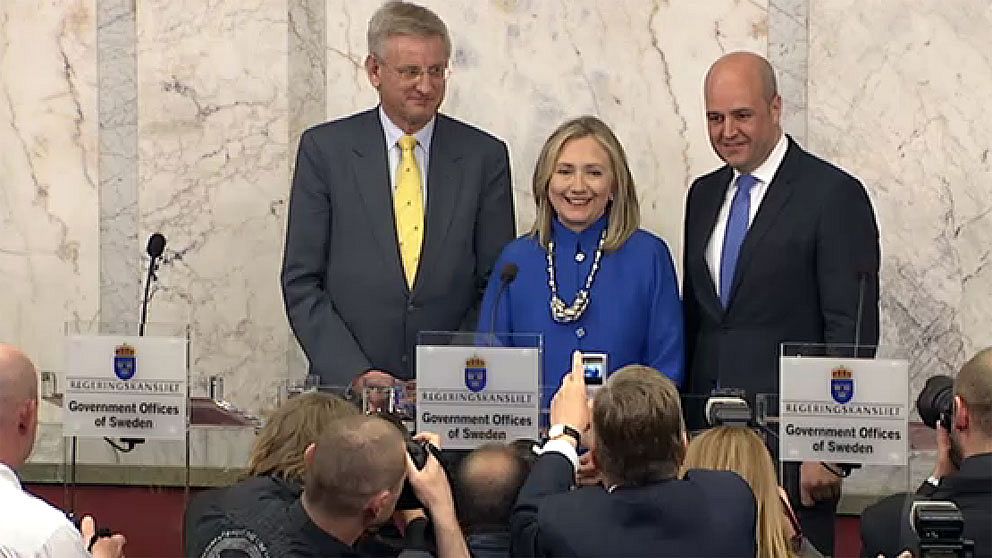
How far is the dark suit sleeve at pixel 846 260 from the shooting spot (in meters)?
6.27

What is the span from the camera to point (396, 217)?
682 cm

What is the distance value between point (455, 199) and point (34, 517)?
275 centimetres

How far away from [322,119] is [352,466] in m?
3.45

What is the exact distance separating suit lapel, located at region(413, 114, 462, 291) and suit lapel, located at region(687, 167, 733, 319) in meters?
0.74

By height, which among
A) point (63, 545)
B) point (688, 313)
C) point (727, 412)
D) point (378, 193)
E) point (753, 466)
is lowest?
point (63, 545)

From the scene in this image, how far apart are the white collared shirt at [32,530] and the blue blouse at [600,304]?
89.5 inches

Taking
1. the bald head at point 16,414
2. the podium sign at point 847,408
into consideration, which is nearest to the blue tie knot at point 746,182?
the podium sign at point 847,408

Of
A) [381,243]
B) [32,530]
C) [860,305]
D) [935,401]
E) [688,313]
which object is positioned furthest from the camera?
[381,243]

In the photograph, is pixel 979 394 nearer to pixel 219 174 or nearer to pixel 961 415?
pixel 961 415

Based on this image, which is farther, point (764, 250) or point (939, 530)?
point (764, 250)

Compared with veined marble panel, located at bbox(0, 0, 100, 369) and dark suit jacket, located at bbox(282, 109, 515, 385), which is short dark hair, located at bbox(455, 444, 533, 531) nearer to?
dark suit jacket, located at bbox(282, 109, 515, 385)

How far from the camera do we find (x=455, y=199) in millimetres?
6789

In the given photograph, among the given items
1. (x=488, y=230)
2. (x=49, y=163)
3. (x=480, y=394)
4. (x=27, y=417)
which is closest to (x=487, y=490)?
(x=480, y=394)

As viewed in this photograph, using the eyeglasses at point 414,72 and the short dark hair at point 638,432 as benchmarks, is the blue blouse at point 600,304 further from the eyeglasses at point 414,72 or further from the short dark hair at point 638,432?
the short dark hair at point 638,432
